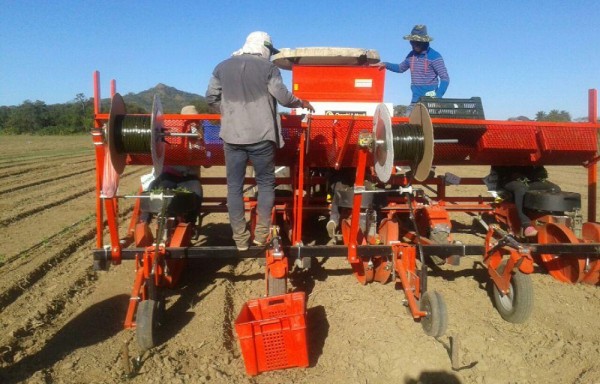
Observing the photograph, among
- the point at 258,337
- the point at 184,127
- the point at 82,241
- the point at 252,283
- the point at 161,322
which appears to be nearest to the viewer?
the point at 258,337

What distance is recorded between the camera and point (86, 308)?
189 inches

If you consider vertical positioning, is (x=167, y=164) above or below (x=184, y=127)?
below

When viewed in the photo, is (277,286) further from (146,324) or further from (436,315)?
(436,315)

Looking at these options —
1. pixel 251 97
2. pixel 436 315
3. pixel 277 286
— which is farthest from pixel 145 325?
pixel 436 315

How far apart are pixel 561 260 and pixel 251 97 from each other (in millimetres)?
4071

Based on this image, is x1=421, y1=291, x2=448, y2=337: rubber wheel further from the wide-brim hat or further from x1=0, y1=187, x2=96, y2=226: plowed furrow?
x1=0, y1=187, x2=96, y2=226: plowed furrow

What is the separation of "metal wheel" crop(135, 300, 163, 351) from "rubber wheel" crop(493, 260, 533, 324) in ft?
10.3

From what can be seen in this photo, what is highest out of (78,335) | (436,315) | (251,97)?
(251,97)

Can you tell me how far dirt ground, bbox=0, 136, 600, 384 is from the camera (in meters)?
3.56

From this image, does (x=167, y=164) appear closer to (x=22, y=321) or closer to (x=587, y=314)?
(x=22, y=321)

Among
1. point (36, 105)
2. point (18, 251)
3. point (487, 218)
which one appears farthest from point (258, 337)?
point (36, 105)

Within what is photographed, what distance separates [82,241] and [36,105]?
101m

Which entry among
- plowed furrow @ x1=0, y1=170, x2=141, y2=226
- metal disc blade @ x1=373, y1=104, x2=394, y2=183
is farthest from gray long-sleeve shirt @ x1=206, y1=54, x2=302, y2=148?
plowed furrow @ x1=0, y1=170, x2=141, y2=226

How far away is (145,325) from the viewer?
12.1 ft
